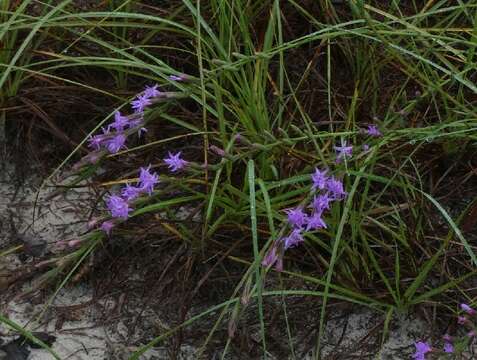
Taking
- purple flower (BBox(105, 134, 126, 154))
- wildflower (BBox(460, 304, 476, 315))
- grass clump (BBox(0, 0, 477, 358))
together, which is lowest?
wildflower (BBox(460, 304, 476, 315))

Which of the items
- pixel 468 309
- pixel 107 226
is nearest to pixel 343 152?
pixel 468 309

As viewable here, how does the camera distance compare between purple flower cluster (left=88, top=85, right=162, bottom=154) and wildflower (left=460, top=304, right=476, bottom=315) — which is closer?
wildflower (left=460, top=304, right=476, bottom=315)

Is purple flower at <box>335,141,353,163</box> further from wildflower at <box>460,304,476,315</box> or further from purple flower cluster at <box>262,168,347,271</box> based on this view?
wildflower at <box>460,304,476,315</box>

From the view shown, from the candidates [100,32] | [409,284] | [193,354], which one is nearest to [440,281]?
[409,284]

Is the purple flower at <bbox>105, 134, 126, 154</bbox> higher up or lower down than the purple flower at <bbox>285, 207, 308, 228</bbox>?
higher up

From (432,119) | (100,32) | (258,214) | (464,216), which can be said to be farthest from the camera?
(100,32)

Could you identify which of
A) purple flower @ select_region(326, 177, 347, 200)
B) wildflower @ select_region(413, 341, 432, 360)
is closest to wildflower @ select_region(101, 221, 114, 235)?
purple flower @ select_region(326, 177, 347, 200)

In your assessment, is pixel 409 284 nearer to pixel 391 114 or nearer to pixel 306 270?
pixel 306 270

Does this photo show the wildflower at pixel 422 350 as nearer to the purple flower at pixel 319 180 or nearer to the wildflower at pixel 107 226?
the purple flower at pixel 319 180
